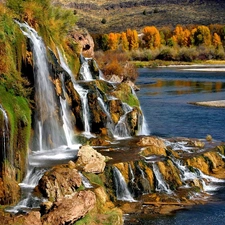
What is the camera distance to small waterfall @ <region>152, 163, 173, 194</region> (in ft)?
83.0

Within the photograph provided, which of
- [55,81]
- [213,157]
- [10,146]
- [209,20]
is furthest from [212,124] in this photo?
[209,20]

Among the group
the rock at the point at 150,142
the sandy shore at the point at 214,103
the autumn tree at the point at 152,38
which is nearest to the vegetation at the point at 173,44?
the autumn tree at the point at 152,38

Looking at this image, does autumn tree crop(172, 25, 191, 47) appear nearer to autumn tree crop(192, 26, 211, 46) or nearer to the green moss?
autumn tree crop(192, 26, 211, 46)

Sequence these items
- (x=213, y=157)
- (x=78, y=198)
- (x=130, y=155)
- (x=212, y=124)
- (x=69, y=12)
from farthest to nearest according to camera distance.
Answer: (x=69, y=12) → (x=212, y=124) → (x=213, y=157) → (x=130, y=155) → (x=78, y=198)

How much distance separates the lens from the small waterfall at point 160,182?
25.3m

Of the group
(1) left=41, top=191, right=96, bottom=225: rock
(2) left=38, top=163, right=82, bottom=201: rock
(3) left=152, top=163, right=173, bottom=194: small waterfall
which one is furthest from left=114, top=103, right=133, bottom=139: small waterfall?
(1) left=41, top=191, right=96, bottom=225: rock

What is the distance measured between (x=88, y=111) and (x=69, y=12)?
16137 mm

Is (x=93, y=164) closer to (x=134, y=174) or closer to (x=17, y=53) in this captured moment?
(x=134, y=174)

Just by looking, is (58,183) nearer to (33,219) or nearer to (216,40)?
(33,219)

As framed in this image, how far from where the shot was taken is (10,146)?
74.0 feet

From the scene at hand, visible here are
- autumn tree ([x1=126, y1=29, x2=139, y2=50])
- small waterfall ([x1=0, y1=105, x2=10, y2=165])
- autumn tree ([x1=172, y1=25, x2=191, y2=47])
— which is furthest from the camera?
autumn tree ([x1=126, y1=29, x2=139, y2=50])

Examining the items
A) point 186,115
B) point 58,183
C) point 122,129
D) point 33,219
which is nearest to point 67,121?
point 122,129

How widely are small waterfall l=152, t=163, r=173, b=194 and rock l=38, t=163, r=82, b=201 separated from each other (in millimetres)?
4743

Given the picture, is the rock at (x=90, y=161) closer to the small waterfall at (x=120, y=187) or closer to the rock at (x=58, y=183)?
the small waterfall at (x=120, y=187)
